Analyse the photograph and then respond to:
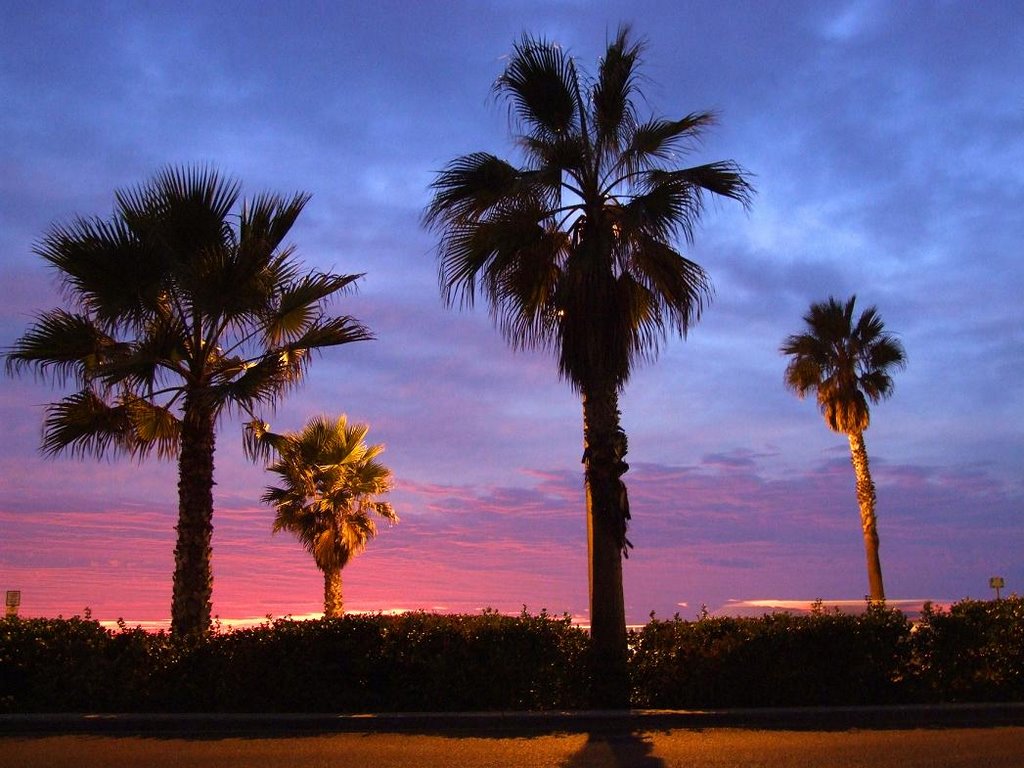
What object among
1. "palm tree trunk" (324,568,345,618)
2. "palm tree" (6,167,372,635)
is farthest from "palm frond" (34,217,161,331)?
"palm tree trunk" (324,568,345,618)

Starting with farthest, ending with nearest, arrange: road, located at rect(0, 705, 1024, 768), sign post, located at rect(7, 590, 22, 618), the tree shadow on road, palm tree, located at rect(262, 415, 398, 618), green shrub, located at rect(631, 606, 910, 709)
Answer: palm tree, located at rect(262, 415, 398, 618) → sign post, located at rect(7, 590, 22, 618) → green shrub, located at rect(631, 606, 910, 709) → road, located at rect(0, 705, 1024, 768) → the tree shadow on road

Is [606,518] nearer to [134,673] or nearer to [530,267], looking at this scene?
[530,267]

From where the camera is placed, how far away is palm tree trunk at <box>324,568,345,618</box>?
29500mm

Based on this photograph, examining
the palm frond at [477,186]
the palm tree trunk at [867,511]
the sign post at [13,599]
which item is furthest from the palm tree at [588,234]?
the palm tree trunk at [867,511]

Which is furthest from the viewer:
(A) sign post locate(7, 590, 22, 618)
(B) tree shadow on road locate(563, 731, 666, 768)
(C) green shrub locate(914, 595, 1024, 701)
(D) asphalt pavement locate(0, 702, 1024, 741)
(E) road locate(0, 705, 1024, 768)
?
(A) sign post locate(7, 590, 22, 618)

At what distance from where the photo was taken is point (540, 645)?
38.9 ft

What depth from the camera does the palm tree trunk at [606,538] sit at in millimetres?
11970

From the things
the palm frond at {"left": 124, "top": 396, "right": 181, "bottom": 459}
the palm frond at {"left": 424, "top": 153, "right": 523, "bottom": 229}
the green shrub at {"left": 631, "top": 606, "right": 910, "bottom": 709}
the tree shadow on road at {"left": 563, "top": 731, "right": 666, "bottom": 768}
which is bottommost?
the tree shadow on road at {"left": 563, "top": 731, "right": 666, "bottom": 768}

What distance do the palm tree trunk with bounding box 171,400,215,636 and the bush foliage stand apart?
0.92 meters

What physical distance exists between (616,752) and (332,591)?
2145 cm

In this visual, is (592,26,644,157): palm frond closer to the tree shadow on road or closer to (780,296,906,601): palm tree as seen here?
the tree shadow on road

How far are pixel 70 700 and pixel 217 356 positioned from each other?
18.1ft

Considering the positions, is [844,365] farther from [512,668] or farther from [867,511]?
[512,668]

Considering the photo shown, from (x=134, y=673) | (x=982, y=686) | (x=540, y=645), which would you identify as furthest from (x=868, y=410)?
(x=134, y=673)
